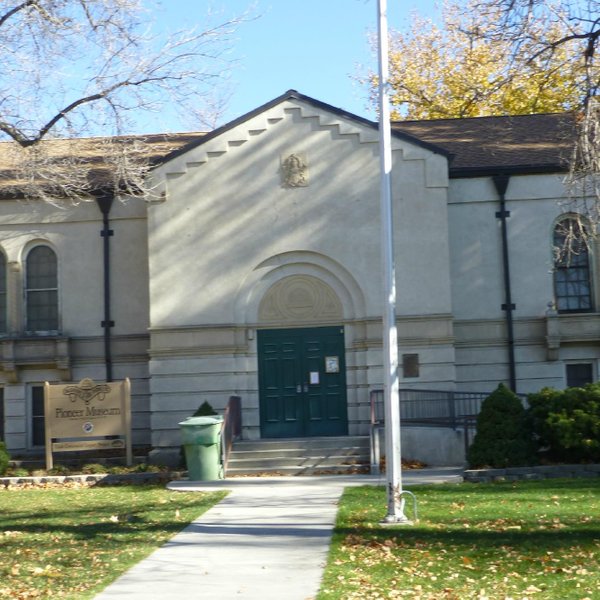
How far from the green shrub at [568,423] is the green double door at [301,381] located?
5.42 m

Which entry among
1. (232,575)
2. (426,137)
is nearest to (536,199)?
(426,137)

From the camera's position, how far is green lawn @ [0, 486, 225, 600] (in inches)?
425

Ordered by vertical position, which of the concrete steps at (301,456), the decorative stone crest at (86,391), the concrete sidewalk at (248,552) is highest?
the decorative stone crest at (86,391)

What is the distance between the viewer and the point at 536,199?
82.6 ft

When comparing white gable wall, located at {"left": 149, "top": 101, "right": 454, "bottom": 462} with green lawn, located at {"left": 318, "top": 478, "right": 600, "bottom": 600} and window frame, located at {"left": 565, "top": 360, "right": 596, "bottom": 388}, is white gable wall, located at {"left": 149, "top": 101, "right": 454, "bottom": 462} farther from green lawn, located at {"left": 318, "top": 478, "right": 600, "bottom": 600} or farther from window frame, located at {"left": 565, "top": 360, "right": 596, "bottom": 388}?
green lawn, located at {"left": 318, "top": 478, "right": 600, "bottom": 600}

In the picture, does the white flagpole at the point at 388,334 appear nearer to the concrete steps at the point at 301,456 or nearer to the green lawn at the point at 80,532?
the green lawn at the point at 80,532

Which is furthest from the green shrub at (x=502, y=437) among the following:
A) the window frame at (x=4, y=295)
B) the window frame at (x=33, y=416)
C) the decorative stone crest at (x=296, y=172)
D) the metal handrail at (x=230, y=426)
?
the window frame at (x=4, y=295)

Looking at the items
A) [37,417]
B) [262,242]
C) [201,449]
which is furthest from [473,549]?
[37,417]

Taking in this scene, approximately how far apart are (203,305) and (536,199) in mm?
8457

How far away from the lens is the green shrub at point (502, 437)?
19.1 m

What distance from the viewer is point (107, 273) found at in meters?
25.5

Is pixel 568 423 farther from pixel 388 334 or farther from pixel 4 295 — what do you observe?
pixel 4 295

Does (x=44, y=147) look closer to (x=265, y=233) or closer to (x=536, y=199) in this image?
(x=265, y=233)

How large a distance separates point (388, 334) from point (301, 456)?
8958mm
